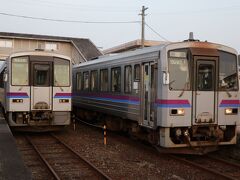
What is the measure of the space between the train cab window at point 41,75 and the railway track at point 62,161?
2039 mm

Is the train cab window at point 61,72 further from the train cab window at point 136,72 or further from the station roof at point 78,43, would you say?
Result: the station roof at point 78,43

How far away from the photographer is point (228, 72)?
995cm

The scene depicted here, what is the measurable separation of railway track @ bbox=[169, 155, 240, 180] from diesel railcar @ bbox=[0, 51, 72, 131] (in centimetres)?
536

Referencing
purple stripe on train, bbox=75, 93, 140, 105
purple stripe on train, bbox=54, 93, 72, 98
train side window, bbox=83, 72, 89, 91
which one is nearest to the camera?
purple stripe on train, bbox=75, 93, 140, 105

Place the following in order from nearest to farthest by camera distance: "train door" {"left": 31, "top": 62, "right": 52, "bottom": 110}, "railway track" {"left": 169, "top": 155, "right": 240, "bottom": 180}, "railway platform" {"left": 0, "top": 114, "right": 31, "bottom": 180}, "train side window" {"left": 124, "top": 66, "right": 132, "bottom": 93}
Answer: "railway platform" {"left": 0, "top": 114, "right": 31, "bottom": 180} < "railway track" {"left": 169, "top": 155, "right": 240, "bottom": 180} < "train side window" {"left": 124, "top": 66, "right": 132, "bottom": 93} < "train door" {"left": 31, "top": 62, "right": 52, "bottom": 110}

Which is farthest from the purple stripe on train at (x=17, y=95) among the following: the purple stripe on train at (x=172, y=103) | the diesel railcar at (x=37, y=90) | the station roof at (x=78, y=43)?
A: the station roof at (x=78, y=43)

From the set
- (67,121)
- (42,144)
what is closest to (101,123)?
(67,121)

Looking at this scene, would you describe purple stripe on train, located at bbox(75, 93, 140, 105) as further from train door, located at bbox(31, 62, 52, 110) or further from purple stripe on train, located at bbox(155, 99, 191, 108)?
train door, located at bbox(31, 62, 52, 110)

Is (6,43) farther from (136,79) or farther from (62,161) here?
(62,161)

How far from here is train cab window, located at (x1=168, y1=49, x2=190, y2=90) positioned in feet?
30.8

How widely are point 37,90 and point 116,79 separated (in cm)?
290

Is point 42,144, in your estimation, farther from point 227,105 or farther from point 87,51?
point 87,51

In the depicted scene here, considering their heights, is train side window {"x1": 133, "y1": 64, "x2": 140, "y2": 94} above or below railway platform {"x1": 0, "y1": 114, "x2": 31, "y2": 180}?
above

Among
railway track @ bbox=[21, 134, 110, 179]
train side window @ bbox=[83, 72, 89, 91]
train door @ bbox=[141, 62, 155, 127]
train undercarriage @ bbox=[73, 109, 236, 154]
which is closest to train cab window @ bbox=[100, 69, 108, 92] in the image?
train side window @ bbox=[83, 72, 89, 91]
